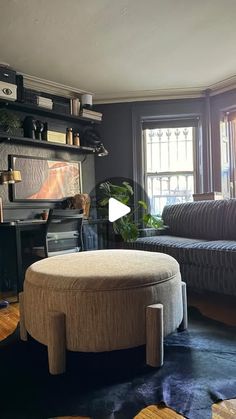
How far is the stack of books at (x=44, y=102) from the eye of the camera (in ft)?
11.4

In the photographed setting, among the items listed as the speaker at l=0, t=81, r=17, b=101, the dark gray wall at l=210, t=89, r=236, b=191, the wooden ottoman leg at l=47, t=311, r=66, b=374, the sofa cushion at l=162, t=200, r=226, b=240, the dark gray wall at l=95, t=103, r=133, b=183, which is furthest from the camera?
the dark gray wall at l=95, t=103, r=133, b=183

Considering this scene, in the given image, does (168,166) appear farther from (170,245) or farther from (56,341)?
(56,341)

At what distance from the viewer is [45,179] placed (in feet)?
12.1

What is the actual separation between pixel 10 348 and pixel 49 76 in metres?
2.91

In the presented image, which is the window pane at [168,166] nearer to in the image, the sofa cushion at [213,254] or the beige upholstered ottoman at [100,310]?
the sofa cushion at [213,254]

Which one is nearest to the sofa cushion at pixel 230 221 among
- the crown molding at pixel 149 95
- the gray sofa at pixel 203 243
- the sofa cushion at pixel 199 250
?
the gray sofa at pixel 203 243

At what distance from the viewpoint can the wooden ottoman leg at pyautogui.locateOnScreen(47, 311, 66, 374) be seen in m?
1.37

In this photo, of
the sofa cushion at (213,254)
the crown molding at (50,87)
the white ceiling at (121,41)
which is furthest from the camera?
the crown molding at (50,87)

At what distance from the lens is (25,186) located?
3.49 meters

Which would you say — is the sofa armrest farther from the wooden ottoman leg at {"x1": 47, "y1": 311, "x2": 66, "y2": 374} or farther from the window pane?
the wooden ottoman leg at {"x1": 47, "y1": 311, "x2": 66, "y2": 374}

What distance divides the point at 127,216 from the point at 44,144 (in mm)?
1266

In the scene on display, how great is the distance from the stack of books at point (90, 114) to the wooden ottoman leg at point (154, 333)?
3.03 metres
